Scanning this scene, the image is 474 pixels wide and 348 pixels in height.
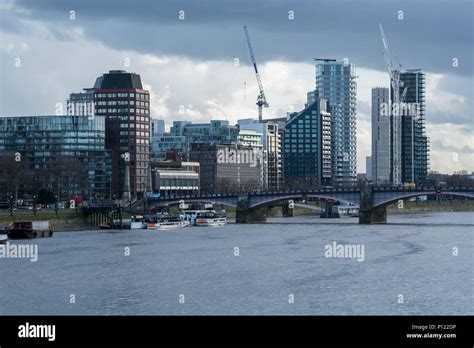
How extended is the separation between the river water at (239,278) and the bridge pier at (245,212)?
4853 cm

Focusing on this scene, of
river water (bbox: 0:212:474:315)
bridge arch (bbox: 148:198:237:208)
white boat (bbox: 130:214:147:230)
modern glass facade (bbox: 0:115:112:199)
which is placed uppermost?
modern glass facade (bbox: 0:115:112:199)

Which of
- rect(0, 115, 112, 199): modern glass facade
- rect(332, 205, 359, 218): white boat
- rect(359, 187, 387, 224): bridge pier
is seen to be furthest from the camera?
rect(0, 115, 112, 199): modern glass facade

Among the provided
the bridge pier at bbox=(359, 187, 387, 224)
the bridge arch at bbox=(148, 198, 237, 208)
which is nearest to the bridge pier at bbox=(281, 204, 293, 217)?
the bridge arch at bbox=(148, 198, 237, 208)

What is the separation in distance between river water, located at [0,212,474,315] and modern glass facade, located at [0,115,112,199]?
9012cm

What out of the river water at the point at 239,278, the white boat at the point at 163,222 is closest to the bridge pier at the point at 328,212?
the white boat at the point at 163,222

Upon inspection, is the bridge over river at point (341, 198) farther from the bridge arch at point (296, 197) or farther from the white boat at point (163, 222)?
the white boat at point (163, 222)

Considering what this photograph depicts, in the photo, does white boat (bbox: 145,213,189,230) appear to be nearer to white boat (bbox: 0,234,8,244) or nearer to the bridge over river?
the bridge over river

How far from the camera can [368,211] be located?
132125 mm

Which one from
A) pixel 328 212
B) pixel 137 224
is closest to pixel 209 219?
pixel 137 224

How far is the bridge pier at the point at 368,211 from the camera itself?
432 ft

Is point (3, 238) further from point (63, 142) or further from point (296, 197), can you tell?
point (63, 142)

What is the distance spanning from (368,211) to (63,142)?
223 feet

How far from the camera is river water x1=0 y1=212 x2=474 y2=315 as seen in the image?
48.1 meters
